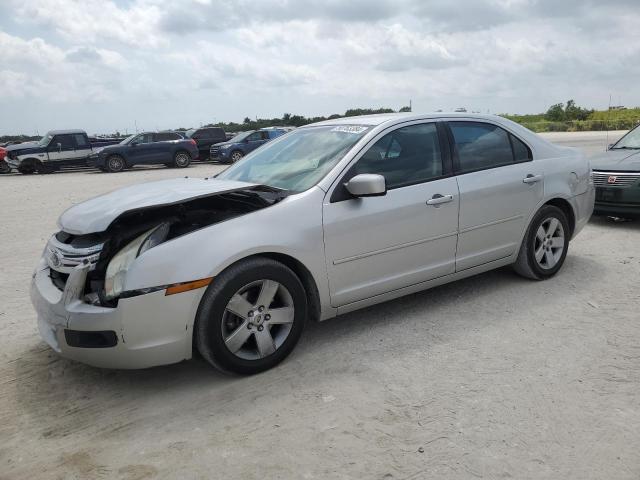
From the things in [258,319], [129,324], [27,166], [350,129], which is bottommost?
[27,166]

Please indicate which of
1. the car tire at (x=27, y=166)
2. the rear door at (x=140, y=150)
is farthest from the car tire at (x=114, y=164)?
the car tire at (x=27, y=166)

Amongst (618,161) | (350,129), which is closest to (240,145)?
(618,161)

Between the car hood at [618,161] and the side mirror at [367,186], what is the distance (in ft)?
17.2

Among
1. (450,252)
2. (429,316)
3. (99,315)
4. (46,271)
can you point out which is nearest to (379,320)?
(429,316)

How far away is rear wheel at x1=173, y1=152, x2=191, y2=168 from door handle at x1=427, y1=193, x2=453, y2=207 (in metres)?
20.2

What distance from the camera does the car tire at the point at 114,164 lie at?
21.7 m

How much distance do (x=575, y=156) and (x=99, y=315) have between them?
14.8ft

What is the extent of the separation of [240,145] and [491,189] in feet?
65.6

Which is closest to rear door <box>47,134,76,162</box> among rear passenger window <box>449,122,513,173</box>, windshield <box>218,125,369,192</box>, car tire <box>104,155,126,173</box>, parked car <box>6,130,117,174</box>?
parked car <box>6,130,117,174</box>

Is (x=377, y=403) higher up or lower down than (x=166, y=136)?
lower down

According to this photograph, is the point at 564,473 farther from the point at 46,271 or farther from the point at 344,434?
the point at 46,271

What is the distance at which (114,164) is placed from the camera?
2186 cm

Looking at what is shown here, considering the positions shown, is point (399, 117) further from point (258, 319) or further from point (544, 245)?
point (258, 319)

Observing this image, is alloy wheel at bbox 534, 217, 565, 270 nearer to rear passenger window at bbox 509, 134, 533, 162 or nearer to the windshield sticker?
rear passenger window at bbox 509, 134, 533, 162
